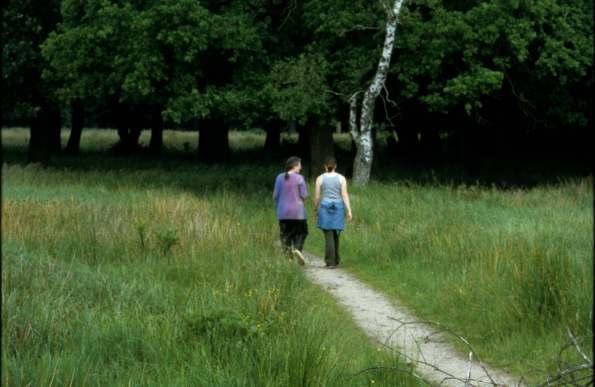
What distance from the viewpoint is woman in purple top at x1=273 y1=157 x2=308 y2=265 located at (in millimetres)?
14266

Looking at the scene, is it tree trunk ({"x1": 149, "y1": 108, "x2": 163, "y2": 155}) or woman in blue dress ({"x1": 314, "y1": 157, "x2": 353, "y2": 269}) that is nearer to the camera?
woman in blue dress ({"x1": 314, "y1": 157, "x2": 353, "y2": 269})

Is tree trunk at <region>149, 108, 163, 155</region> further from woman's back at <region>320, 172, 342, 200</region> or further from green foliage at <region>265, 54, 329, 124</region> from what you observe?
woman's back at <region>320, 172, 342, 200</region>

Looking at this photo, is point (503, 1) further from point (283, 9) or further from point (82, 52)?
point (82, 52)

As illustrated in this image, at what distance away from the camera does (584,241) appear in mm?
12047

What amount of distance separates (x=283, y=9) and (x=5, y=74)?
35.3 feet

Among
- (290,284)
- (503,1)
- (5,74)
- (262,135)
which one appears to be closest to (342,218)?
(290,284)

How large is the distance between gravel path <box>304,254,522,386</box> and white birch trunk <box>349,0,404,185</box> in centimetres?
998

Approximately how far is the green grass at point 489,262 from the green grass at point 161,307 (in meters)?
1.27

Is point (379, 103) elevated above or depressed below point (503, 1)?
below

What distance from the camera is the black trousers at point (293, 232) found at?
1438 cm

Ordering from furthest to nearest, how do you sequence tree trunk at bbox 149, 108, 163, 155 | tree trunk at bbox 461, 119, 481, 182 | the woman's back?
tree trunk at bbox 149, 108, 163, 155 < tree trunk at bbox 461, 119, 481, 182 < the woman's back

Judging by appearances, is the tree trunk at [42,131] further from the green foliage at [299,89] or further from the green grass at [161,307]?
the green grass at [161,307]

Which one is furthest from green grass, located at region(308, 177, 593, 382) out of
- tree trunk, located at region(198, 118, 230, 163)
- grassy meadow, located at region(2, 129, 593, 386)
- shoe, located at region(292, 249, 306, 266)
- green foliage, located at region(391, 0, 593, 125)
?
tree trunk, located at region(198, 118, 230, 163)

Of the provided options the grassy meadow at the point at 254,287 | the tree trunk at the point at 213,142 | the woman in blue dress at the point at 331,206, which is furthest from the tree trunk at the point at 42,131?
→ the woman in blue dress at the point at 331,206
